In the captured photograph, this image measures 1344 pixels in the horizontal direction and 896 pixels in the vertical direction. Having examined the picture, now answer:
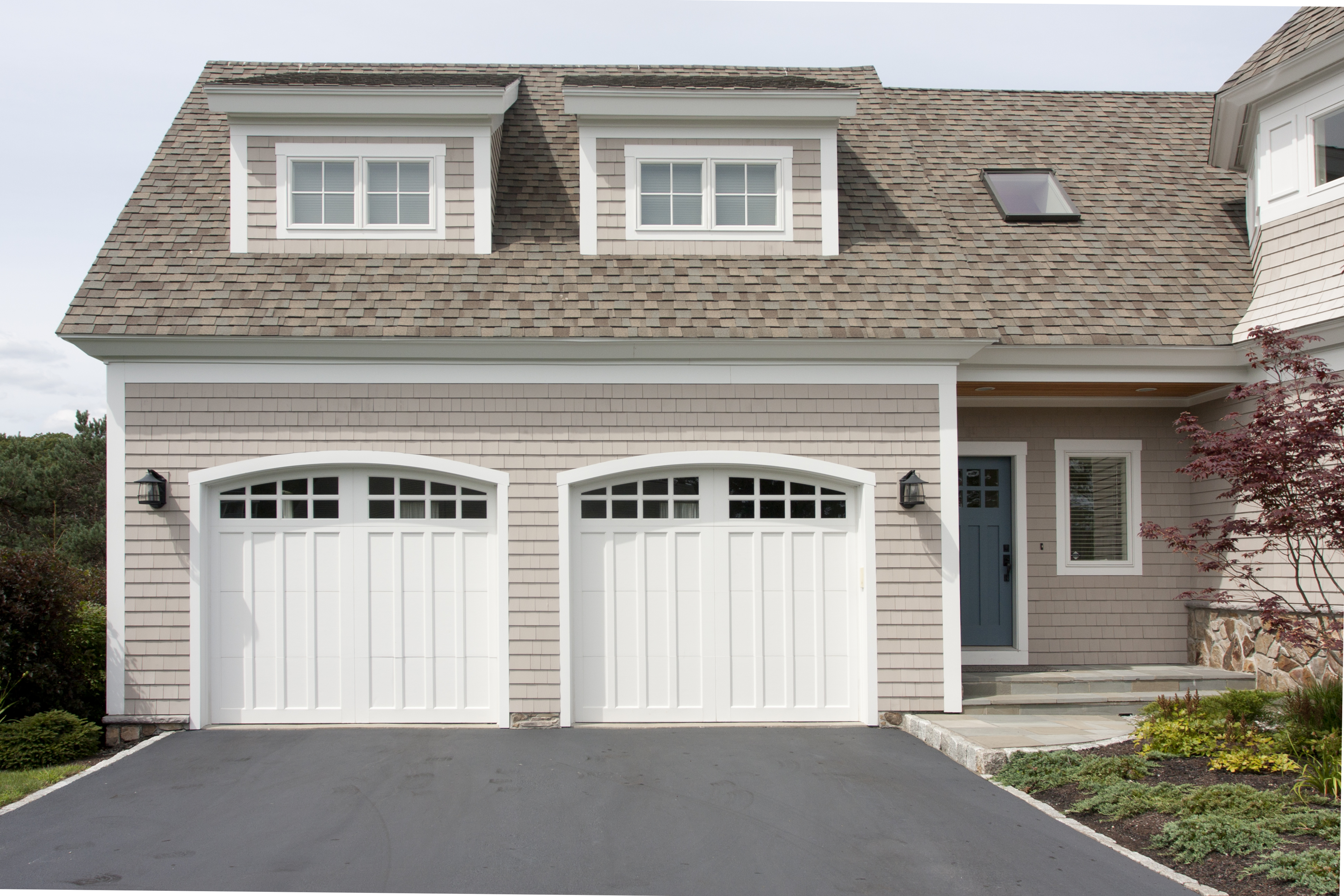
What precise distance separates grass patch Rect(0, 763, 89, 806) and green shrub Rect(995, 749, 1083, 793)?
6620 mm

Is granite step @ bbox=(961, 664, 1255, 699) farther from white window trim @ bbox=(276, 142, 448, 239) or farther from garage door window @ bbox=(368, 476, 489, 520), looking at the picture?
white window trim @ bbox=(276, 142, 448, 239)

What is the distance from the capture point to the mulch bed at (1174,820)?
Answer: 4.46 meters

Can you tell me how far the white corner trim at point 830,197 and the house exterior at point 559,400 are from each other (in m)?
0.04

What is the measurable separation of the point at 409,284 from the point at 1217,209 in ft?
28.2

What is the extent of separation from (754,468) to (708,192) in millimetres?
2756

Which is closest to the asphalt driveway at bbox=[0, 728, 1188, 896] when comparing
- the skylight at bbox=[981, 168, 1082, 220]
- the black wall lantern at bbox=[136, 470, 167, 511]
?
the black wall lantern at bbox=[136, 470, 167, 511]

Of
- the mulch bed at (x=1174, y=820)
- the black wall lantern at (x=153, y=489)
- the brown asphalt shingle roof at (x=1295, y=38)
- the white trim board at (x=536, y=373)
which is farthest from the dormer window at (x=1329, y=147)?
the black wall lantern at (x=153, y=489)

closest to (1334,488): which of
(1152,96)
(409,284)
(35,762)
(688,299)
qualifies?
(688,299)

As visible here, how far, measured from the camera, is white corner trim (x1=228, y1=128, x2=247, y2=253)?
8.28m

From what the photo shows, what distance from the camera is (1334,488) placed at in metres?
5.80

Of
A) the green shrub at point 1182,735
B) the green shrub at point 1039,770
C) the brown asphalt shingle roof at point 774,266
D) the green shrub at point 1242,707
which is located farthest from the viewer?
the brown asphalt shingle roof at point 774,266

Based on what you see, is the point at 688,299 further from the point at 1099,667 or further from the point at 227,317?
the point at 1099,667

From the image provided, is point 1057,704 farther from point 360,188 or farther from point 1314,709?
point 360,188

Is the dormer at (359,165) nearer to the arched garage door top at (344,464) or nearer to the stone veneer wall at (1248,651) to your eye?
the arched garage door top at (344,464)
